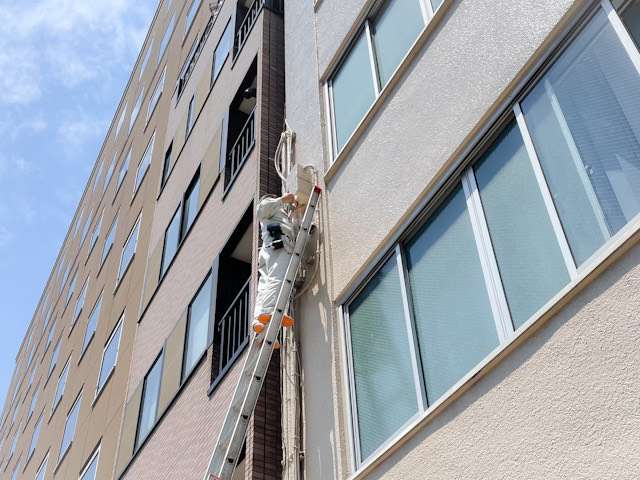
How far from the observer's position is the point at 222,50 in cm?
1552

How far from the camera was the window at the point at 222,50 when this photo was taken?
1503 cm

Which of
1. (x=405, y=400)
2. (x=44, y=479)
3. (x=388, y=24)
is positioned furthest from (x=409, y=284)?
(x=44, y=479)

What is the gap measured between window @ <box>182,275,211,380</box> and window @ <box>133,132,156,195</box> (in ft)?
30.8

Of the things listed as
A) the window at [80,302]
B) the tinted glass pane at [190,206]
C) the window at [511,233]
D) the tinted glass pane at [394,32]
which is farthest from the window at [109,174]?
the window at [511,233]

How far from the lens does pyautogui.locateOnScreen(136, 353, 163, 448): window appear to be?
37.9 ft

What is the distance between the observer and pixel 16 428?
3309 centimetres

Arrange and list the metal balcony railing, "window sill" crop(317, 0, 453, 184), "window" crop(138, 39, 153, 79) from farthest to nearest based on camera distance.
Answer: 1. "window" crop(138, 39, 153, 79)
2. the metal balcony railing
3. "window sill" crop(317, 0, 453, 184)

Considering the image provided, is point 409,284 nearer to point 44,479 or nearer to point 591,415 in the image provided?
point 591,415

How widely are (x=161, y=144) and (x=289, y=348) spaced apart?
40.0 ft

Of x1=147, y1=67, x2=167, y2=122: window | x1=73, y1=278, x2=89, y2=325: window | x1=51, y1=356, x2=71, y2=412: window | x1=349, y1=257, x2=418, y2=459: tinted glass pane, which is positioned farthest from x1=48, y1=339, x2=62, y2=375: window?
x1=349, y1=257, x2=418, y2=459: tinted glass pane

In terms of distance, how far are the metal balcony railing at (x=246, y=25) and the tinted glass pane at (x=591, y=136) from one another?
9.32 meters

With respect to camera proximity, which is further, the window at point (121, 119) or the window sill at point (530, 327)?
the window at point (121, 119)

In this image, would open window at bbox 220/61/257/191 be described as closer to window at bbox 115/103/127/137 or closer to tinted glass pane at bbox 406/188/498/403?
tinted glass pane at bbox 406/188/498/403

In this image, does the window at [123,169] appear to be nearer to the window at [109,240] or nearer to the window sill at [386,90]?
the window at [109,240]
